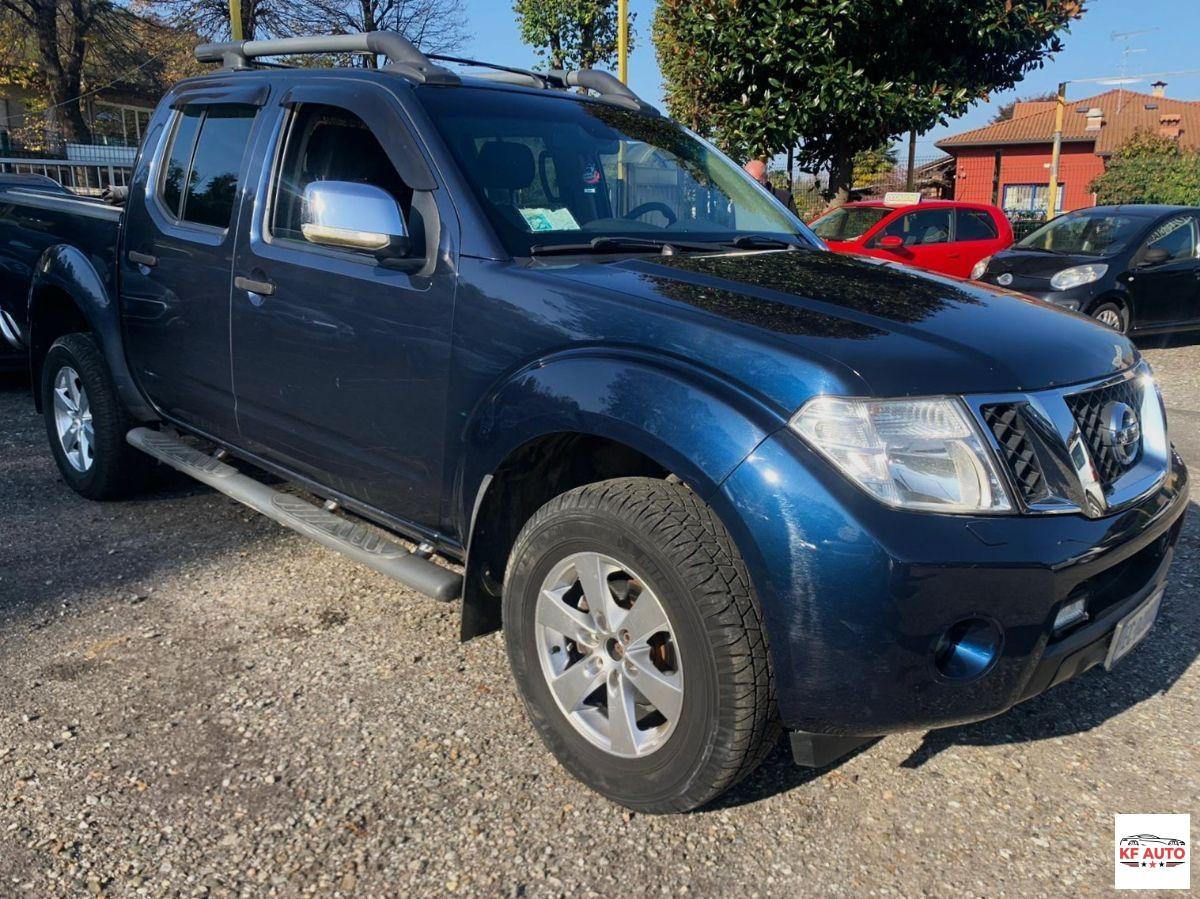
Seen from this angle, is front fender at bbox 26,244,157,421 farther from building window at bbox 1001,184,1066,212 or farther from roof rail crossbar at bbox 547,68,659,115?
building window at bbox 1001,184,1066,212

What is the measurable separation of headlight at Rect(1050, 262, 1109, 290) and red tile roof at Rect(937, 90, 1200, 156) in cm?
3491

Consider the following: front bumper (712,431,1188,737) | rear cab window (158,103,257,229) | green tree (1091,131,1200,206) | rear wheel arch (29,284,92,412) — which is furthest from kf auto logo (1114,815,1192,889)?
green tree (1091,131,1200,206)

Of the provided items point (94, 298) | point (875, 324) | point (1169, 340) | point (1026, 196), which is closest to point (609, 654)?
point (875, 324)

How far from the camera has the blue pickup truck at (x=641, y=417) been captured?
2115 millimetres

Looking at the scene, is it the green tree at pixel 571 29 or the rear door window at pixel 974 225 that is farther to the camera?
the green tree at pixel 571 29

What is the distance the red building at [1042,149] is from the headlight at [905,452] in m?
41.9

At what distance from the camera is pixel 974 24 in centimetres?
1355

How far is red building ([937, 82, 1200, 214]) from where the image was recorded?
1631 inches

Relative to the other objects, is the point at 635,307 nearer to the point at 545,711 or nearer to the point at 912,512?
the point at 912,512

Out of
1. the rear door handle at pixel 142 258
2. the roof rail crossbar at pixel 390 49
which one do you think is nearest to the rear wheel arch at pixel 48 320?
the rear door handle at pixel 142 258

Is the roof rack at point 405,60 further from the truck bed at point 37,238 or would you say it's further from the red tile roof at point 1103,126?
the red tile roof at point 1103,126

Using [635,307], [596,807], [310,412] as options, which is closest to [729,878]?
[596,807]

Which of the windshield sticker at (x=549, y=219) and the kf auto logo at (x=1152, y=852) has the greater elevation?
the windshield sticker at (x=549, y=219)

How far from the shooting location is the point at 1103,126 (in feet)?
140
